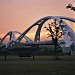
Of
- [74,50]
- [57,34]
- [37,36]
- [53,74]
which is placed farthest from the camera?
[37,36]

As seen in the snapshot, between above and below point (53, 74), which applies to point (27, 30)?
above

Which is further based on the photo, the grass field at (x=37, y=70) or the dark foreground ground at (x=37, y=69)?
the dark foreground ground at (x=37, y=69)

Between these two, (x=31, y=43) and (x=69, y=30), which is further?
(x=31, y=43)

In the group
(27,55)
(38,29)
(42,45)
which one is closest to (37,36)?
(38,29)

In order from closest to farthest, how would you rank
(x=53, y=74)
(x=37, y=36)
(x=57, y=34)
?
(x=53, y=74)
(x=57, y=34)
(x=37, y=36)

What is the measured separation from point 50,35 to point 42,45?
5831cm

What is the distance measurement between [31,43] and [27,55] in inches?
2274

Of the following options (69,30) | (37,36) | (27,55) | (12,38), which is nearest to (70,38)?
(69,30)

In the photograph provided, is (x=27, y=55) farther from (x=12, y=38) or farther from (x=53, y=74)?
(x=12, y=38)

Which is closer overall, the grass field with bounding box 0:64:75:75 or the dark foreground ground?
the grass field with bounding box 0:64:75:75

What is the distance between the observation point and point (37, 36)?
96125 mm

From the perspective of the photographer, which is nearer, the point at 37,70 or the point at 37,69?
the point at 37,70

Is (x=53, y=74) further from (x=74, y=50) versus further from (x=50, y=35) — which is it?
(x=74, y=50)

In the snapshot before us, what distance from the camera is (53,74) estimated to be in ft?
52.2
